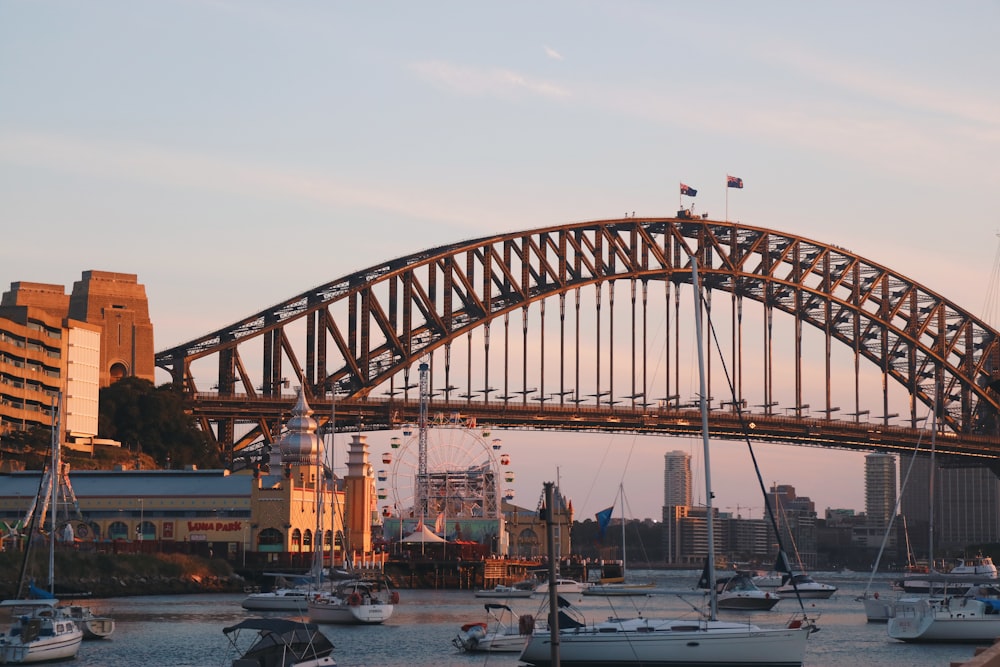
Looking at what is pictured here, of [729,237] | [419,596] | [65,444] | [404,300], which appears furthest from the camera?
[729,237]

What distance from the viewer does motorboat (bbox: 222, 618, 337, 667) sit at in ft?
201

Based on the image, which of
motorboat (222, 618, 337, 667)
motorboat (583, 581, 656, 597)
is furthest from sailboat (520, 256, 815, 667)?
motorboat (222, 618, 337, 667)

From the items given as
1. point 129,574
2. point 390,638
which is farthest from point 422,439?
point 390,638

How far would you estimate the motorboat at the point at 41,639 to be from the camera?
6788 centimetres

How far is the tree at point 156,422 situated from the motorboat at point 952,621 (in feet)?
266

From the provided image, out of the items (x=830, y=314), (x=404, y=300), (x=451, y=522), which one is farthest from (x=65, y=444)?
(x=830, y=314)

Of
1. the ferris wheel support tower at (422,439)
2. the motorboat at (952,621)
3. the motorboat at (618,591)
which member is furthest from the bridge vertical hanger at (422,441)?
the motorboat at (952,621)

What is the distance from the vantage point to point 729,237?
175 meters

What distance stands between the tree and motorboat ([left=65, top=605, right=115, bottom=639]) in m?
70.5

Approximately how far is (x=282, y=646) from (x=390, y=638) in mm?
22720

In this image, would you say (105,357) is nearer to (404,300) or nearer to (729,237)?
(404,300)

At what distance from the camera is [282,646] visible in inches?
2441

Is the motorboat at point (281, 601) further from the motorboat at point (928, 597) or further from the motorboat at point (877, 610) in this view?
the motorboat at point (877, 610)

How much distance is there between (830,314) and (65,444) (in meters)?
79.0
